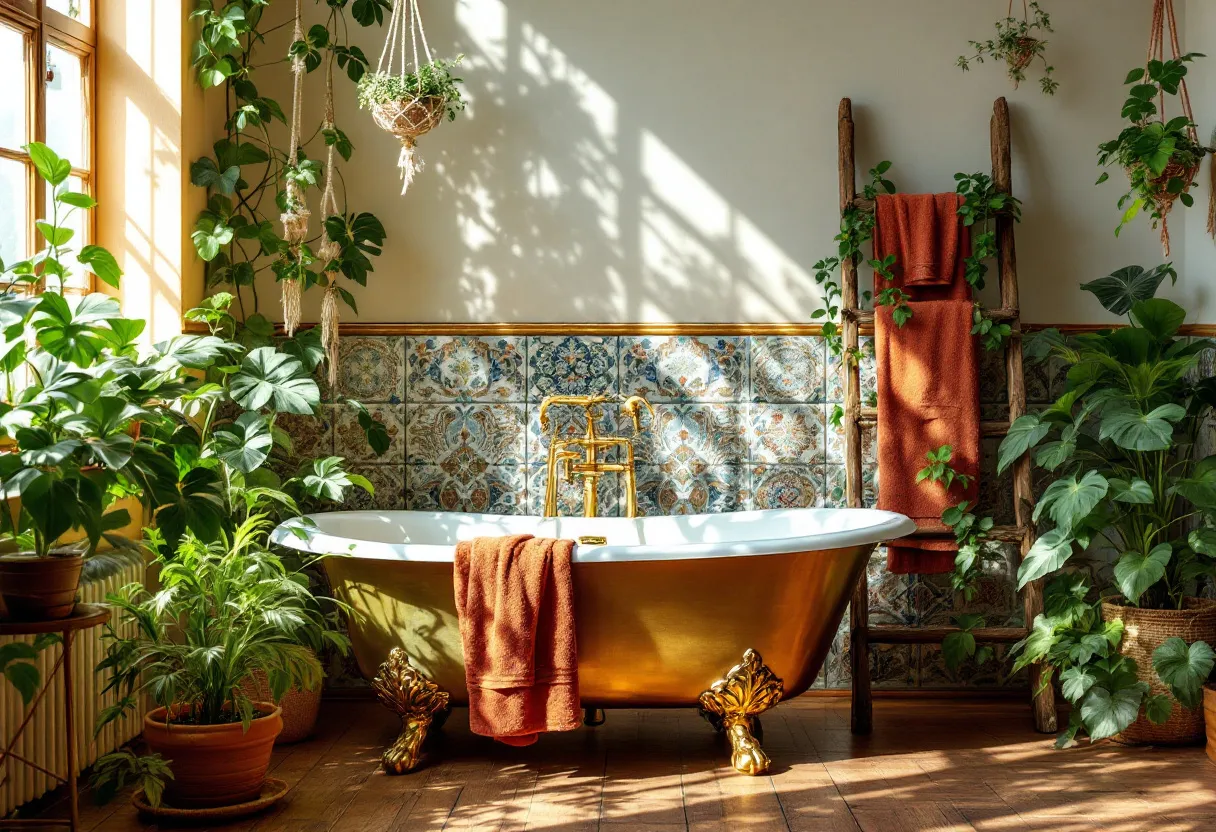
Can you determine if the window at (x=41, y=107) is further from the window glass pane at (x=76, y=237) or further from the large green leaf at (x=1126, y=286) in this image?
the large green leaf at (x=1126, y=286)

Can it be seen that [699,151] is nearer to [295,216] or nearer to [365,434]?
[295,216]

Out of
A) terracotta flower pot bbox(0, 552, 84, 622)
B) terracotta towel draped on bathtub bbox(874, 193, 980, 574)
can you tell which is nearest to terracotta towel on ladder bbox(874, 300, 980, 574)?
terracotta towel draped on bathtub bbox(874, 193, 980, 574)

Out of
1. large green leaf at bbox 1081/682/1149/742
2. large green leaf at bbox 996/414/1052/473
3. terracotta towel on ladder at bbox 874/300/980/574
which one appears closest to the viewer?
large green leaf at bbox 1081/682/1149/742

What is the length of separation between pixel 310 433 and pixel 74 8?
4.93 ft

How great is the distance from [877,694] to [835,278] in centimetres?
144

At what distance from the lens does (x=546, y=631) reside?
3.02 metres

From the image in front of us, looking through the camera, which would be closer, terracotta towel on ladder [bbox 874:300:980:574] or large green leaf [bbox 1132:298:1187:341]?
large green leaf [bbox 1132:298:1187:341]

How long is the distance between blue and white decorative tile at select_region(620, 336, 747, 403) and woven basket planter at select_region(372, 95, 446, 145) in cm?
97

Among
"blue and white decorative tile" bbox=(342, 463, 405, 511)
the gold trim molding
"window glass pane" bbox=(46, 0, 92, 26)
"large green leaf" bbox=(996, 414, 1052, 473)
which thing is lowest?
"blue and white decorative tile" bbox=(342, 463, 405, 511)

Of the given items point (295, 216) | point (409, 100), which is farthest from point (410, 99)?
point (295, 216)

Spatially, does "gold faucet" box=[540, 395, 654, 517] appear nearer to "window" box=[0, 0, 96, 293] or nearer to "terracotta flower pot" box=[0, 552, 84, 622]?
"window" box=[0, 0, 96, 293]

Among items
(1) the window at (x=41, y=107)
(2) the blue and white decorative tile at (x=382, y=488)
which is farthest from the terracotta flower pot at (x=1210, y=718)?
(1) the window at (x=41, y=107)

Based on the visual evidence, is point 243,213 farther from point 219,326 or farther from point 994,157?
point 994,157

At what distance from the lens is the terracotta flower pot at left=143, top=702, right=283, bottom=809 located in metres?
2.75
